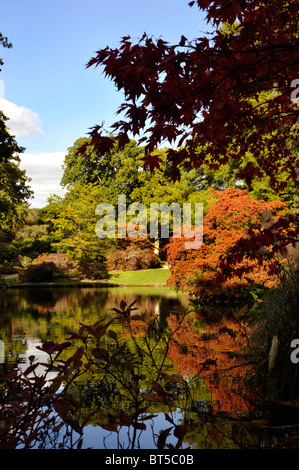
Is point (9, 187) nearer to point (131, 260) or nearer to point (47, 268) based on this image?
point (47, 268)

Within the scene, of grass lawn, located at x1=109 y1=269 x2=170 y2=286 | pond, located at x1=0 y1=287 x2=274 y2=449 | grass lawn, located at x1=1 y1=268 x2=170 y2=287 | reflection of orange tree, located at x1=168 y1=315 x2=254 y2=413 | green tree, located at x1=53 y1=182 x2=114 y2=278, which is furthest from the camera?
green tree, located at x1=53 y1=182 x2=114 y2=278

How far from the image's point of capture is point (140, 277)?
25922 millimetres

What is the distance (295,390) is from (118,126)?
300 cm

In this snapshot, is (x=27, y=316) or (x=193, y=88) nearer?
(x=193, y=88)

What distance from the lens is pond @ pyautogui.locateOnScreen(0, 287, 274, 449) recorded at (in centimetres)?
277

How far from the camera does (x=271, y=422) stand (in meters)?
3.59

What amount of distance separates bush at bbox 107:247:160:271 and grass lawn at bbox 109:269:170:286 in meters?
1.00

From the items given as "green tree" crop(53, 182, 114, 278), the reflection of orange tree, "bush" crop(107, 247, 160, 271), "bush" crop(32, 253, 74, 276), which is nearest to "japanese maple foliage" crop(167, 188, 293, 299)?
the reflection of orange tree

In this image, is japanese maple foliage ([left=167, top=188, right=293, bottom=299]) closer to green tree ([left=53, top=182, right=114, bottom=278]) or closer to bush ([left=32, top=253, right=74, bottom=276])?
green tree ([left=53, top=182, right=114, bottom=278])

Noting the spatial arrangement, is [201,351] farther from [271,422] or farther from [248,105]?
[248,105]

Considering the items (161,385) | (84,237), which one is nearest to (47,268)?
(84,237)

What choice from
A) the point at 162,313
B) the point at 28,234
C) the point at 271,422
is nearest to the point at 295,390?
the point at 271,422

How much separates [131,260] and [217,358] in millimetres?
23214

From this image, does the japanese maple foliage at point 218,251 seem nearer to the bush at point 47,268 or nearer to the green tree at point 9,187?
the green tree at point 9,187
